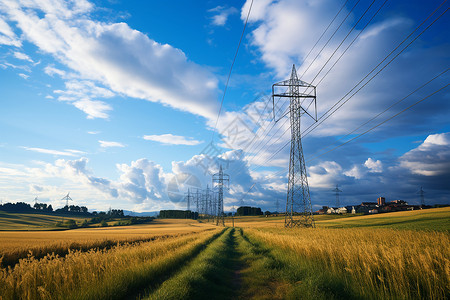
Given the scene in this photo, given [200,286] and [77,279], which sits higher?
[77,279]

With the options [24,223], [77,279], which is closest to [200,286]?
[77,279]

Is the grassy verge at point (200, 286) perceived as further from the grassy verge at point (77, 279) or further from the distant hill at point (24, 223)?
the distant hill at point (24, 223)

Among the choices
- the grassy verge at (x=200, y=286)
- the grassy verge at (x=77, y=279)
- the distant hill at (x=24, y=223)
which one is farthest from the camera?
the distant hill at (x=24, y=223)

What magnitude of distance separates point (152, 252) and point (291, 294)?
9622mm

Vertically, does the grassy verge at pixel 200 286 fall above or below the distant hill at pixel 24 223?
above

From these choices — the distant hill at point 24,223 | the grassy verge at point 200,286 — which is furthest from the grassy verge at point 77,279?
the distant hill at point 24,223

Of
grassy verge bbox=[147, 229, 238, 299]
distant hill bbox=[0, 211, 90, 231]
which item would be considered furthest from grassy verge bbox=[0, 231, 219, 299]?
distant hill bbox=[0, 211, 90, 231]

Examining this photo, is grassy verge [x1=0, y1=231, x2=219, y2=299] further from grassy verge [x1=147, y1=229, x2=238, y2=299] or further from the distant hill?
the distant hill

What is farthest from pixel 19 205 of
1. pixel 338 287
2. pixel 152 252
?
pixel 338 287

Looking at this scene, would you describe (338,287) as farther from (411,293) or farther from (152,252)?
(152,252)

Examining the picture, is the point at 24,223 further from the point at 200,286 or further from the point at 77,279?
the point at 200,286

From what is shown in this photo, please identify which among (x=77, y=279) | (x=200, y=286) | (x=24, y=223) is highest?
(x=77, y=279)

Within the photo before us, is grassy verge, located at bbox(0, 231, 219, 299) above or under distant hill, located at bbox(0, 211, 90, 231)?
above

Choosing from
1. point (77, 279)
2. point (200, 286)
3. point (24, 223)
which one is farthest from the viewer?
point (24, 223)
